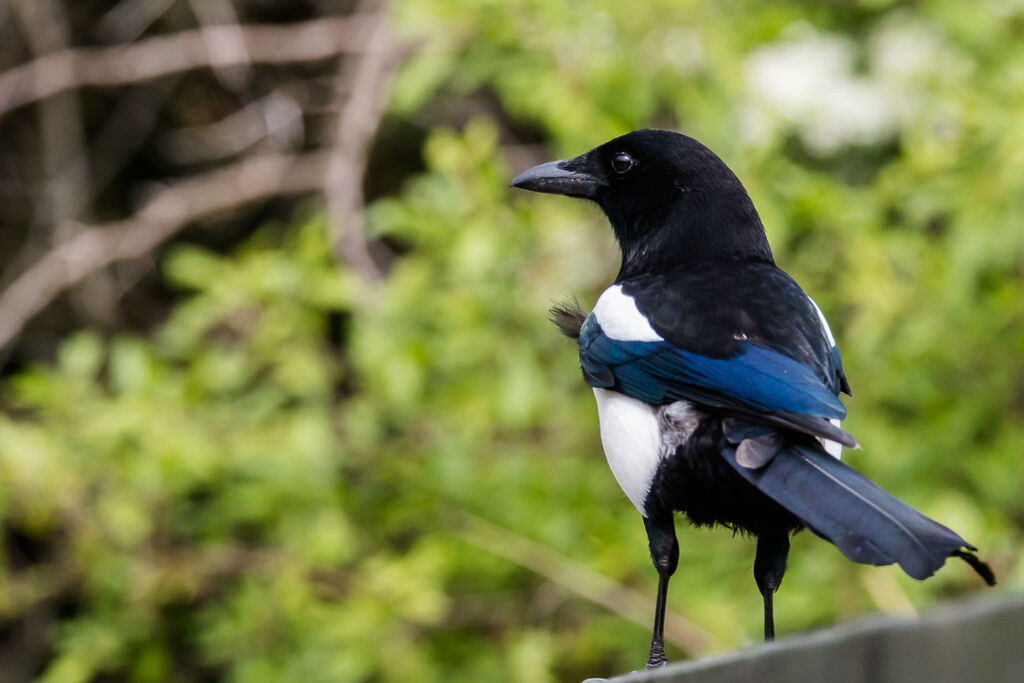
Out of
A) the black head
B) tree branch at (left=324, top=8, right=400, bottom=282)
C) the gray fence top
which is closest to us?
the gray fence top

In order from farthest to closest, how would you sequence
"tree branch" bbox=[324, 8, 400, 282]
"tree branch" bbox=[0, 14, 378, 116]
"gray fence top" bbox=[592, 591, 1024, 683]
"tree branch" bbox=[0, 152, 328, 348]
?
1. "tree branch" bbox=[0, 14, 378, 116]
2. "tree branch" bbox=[0, 152, 328, 348]
3. "tree branch" bbox=[324, 8, 400, 282]
4. "gray fence top" bbox=[592, 591, 1024, 683]

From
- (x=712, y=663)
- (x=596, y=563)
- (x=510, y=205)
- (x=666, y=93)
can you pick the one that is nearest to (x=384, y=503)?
(x=596, y=563)

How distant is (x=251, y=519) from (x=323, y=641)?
54cm

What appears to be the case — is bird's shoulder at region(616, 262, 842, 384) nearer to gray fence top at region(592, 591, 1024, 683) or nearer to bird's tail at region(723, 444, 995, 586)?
bird's tail at region(723, 444, 995, 586)

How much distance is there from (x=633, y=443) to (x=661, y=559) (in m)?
0.15

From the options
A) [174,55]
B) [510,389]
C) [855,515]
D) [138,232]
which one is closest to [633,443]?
[855,515]

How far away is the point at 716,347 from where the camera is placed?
59.9 inches

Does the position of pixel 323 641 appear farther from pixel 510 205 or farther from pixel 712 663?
pixel 712 663

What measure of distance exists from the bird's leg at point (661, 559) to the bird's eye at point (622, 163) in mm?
584

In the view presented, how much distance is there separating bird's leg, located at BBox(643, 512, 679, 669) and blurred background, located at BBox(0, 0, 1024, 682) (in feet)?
4.81

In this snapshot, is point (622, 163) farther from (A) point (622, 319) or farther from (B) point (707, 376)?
(B) point (707, 376)

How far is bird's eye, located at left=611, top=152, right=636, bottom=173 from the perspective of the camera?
1892 millimetres

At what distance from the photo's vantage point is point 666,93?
135 inches

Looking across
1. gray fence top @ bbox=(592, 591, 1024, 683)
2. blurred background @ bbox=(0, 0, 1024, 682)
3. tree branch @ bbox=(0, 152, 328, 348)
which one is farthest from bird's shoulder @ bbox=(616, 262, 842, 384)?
tree branch @ bbox=(0, 152, 328, 348)
